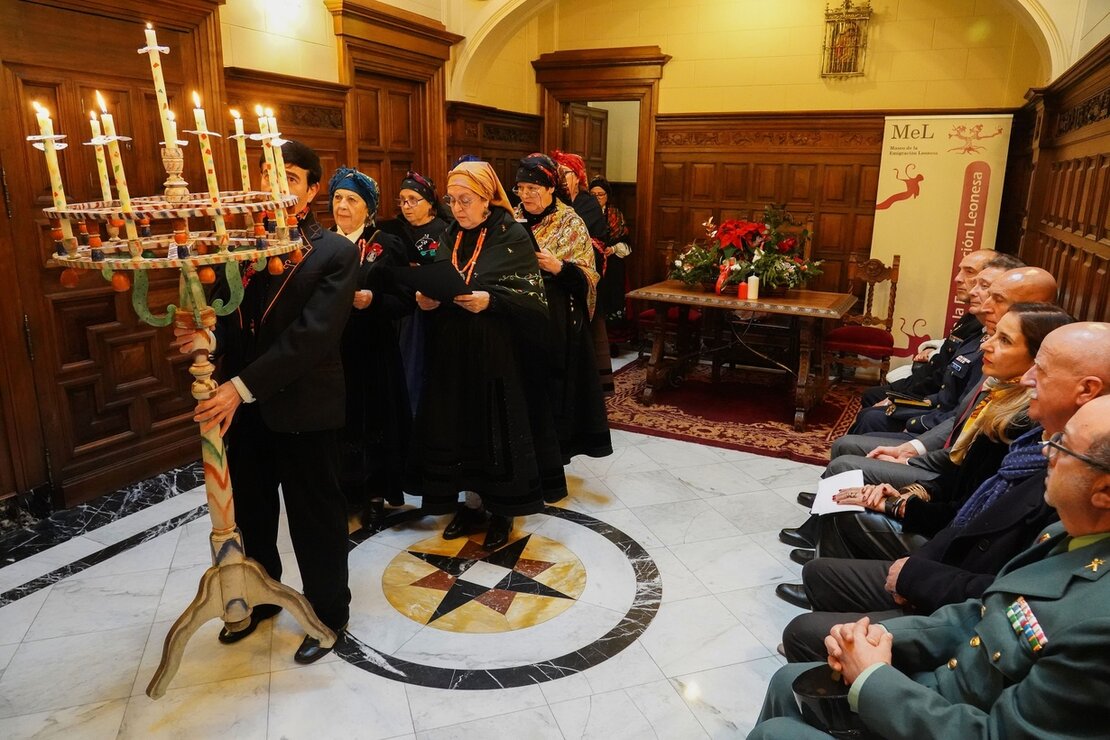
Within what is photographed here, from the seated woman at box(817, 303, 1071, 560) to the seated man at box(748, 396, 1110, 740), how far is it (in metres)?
0.69

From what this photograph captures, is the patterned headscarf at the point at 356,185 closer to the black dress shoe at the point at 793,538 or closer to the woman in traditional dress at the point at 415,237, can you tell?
the woman in traditional dress at the point at 415,237

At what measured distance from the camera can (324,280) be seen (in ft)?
7.17

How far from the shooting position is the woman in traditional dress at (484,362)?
2.89 m

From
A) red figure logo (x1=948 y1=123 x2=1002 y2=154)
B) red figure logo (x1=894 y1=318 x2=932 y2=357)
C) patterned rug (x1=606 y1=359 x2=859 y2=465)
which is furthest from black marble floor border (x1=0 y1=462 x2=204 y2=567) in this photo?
red figure logo (x1=948 y1=123 x2=1002 y2=154)

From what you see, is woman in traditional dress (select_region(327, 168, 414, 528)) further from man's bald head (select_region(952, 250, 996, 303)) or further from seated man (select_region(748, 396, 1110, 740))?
man's bald head (select_region(952, 250, 996, 303))

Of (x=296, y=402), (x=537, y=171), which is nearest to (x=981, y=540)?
(x=296, y=402)

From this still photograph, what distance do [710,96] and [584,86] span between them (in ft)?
3.92

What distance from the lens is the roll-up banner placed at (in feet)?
18.7

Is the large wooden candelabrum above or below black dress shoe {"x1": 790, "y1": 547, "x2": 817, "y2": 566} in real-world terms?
above

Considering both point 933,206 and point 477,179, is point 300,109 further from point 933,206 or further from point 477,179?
point 933,206

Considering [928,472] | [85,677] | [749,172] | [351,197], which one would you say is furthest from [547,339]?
[749,172]

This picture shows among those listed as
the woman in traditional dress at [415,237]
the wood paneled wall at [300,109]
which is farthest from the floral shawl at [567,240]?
the wood paneled wall at [300,109]

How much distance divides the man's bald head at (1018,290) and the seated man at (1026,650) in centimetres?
145

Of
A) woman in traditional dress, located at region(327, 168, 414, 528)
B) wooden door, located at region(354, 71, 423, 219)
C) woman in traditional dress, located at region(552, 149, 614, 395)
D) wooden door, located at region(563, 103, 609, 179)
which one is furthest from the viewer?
wooden door, located at region(563, 103, 609, 179)
